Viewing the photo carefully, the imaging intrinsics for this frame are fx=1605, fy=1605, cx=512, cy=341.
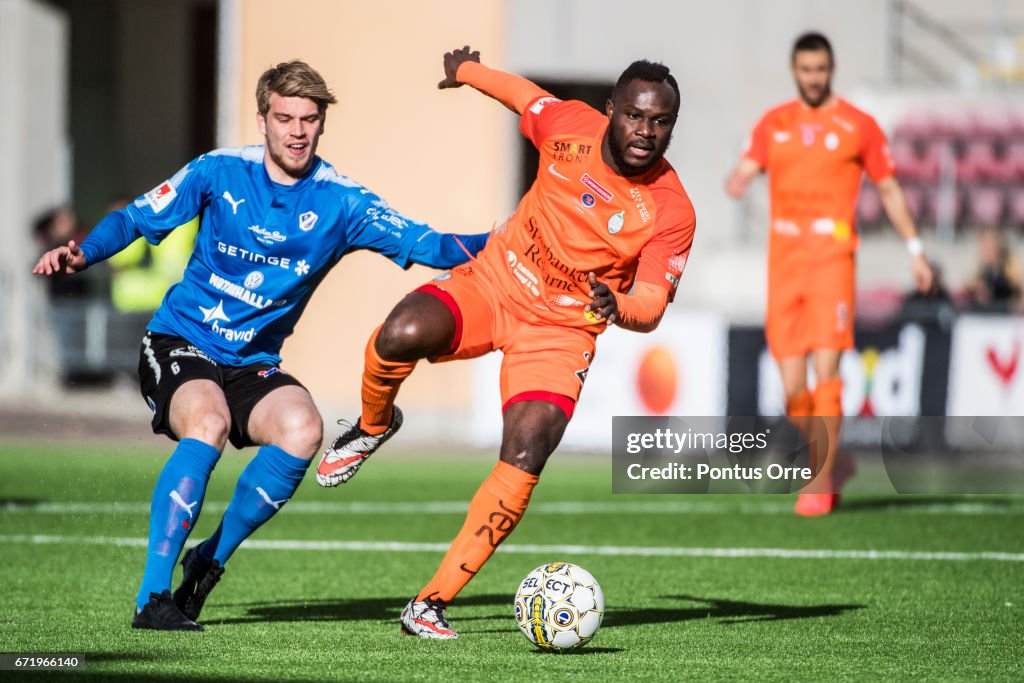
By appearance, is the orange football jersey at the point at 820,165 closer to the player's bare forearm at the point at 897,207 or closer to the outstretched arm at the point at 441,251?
the player's bare forearm at the point at 897,207

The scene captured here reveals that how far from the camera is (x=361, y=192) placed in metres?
6.34

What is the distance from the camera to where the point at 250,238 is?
610cm

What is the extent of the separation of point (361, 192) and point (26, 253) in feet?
47.0

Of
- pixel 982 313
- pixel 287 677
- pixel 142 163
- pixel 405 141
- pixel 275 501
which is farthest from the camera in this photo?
pixel 142 163

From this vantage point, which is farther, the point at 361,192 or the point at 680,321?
the point at 680,321

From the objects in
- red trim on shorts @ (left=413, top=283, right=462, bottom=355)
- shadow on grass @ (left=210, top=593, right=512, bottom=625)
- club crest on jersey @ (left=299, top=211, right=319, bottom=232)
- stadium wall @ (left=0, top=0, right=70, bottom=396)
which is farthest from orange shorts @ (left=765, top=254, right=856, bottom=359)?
stadium wall @ (left=0, top=0, right=70, bottom=396)

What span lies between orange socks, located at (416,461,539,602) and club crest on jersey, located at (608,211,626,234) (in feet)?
3.19

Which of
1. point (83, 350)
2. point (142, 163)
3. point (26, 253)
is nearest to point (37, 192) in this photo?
point (26, 253)

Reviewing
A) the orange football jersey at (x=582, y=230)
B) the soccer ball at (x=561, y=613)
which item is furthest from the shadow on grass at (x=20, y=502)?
the soccer ball at (x=561, y=613)

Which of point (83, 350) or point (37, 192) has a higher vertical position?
point (37, 192)

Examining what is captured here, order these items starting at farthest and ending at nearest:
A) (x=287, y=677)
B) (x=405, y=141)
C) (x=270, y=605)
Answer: (x=405, y=141) → (x=270, y=605) → (x=287, y=677)

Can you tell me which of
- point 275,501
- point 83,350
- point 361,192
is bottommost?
point 83,350

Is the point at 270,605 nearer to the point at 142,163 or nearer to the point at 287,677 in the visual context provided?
the point at 287,677

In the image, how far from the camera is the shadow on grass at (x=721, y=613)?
6316 mm
